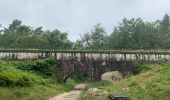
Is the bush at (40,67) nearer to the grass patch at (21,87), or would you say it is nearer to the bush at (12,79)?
the grass patch at (21,87)

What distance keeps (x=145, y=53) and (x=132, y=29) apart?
95.9ft

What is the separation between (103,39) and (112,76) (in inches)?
1387

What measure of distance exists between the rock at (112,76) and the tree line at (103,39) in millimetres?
26548

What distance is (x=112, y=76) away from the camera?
142 ft

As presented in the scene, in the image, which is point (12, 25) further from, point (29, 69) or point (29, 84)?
point (29, 84)

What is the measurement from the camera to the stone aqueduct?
147 ft

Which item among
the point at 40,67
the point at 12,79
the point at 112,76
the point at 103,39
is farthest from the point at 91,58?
the point at 103,39

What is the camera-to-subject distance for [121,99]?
2295 cm

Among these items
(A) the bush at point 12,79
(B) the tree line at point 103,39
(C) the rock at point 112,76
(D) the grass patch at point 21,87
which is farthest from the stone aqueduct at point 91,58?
(B) the tree line at point 103,39

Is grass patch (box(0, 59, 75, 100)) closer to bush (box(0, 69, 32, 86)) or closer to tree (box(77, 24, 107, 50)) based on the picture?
bush (box(0, 69, 32, 86))

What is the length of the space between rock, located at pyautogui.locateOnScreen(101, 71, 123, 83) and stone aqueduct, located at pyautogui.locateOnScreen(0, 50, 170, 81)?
722 mm

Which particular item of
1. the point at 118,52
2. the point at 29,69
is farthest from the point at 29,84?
the point at 118,52

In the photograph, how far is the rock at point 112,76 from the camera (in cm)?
4281

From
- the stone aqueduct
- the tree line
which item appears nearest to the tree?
the tree line
